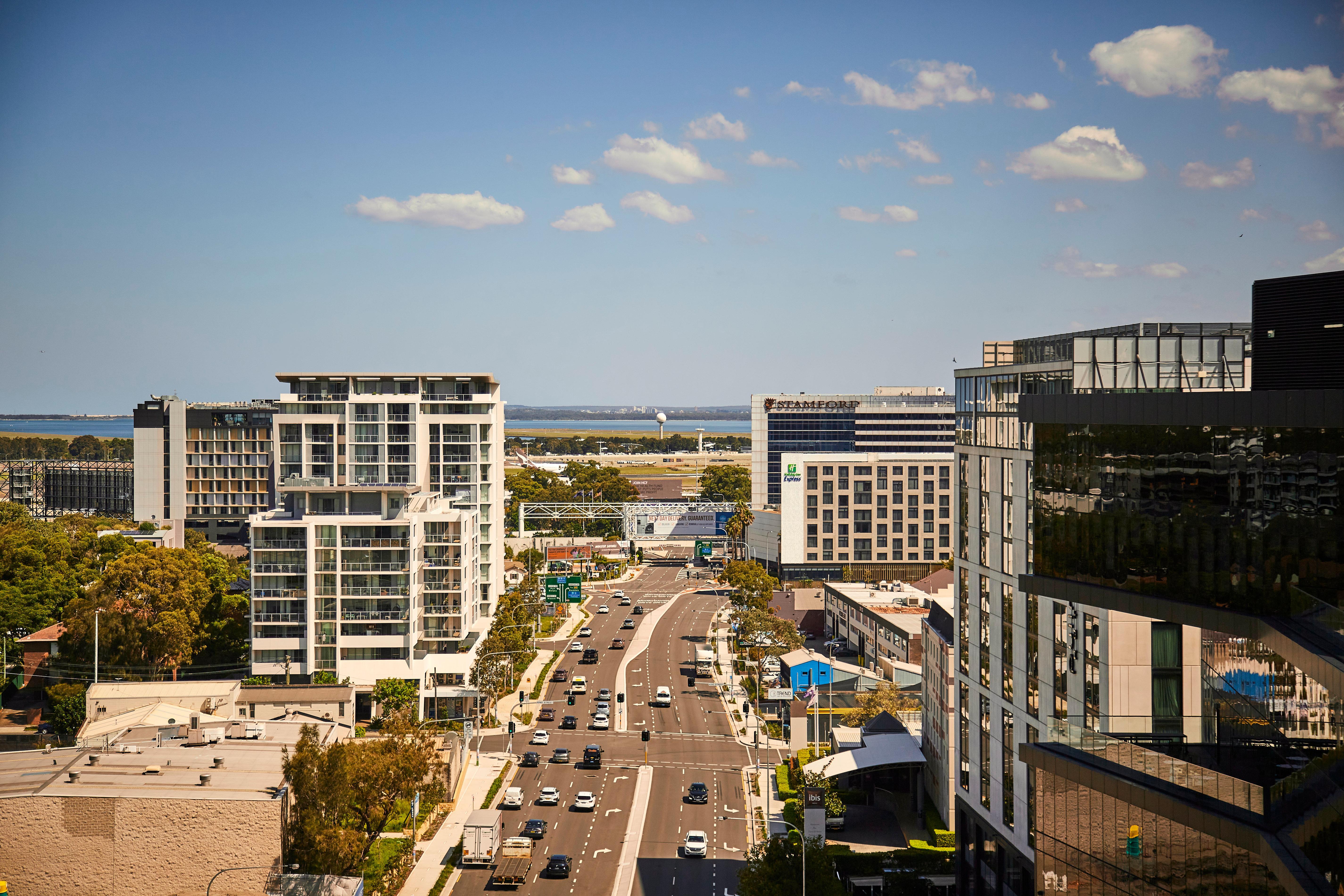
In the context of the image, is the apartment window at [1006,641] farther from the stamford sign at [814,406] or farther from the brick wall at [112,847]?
the stamford sign at [814,406]

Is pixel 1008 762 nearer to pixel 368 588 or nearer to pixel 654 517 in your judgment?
pixel 368 588

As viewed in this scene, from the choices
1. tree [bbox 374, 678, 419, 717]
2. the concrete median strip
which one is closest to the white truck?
the concrete median strip

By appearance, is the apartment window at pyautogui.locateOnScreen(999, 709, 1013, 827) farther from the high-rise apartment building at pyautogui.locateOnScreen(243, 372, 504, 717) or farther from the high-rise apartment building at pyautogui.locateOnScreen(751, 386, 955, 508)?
the high-rise apartment building at pyautogui.locateOnScreen(751, 386, 955, 508)

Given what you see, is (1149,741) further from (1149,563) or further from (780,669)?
(780,669)

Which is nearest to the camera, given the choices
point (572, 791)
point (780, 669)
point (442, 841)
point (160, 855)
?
point (160, 855)

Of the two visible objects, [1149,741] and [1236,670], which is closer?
[1149,741]

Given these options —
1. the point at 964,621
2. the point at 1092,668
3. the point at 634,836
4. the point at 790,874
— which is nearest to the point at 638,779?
the point at 634,836

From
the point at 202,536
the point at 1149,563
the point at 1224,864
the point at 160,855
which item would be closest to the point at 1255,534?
the point at 1149,563
